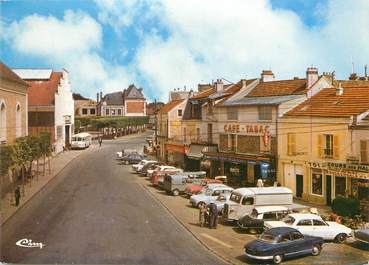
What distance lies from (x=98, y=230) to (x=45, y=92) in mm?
42185

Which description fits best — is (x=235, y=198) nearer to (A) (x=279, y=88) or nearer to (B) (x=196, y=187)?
(B) (x=196, y=187)

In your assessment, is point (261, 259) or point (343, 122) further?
point (343, 122)

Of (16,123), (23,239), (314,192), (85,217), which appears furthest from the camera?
(16,123)

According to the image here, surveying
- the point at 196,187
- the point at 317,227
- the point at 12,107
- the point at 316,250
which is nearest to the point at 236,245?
the point at 316,250

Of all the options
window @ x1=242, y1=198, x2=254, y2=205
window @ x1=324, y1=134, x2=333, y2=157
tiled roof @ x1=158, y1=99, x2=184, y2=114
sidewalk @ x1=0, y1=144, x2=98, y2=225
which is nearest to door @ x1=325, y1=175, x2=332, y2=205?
window @ x1=324, y1=134, x2=333, y2=157

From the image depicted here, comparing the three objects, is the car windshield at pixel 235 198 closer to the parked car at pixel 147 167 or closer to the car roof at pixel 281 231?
the car roof at pixel 281 231

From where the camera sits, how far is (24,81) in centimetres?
4872

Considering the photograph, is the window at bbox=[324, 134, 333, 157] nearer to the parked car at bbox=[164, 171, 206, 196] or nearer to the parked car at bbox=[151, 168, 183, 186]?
the parked car at bbox=[164, 171, 206, 196]

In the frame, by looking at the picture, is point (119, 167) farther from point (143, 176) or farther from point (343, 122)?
point (343, 122)

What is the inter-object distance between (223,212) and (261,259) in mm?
8462

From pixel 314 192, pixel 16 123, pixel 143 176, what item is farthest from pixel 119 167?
pixel 314 192

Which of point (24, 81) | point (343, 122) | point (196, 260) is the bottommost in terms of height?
point (196, 260)

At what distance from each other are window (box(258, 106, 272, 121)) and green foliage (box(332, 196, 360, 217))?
1080 cm

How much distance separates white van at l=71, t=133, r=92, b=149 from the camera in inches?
3054
